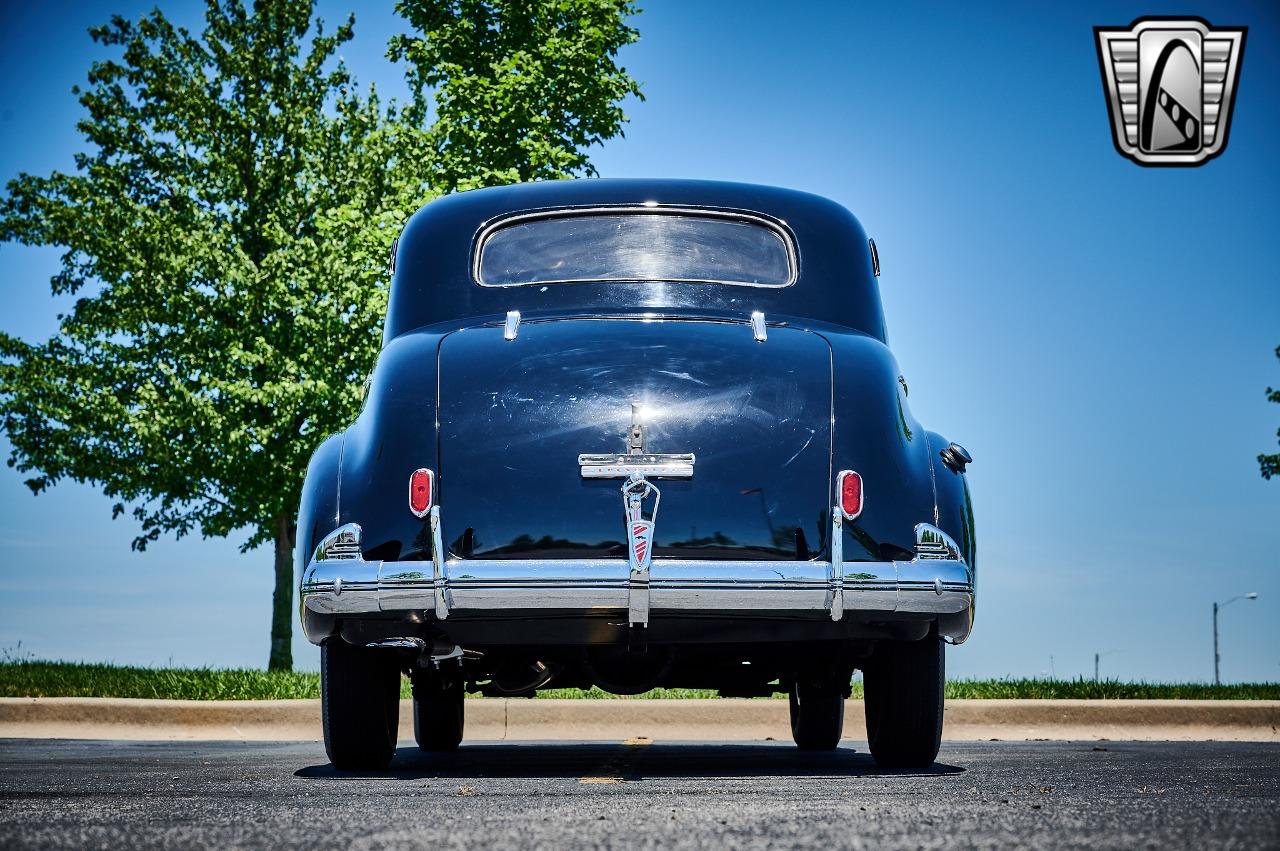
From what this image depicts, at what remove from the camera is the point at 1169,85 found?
34.3 ft

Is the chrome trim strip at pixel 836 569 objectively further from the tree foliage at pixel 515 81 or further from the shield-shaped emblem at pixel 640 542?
the tree foliage at pixel 515 81

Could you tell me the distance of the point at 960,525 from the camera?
5.27 meters

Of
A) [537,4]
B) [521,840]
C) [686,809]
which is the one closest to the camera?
[521,840]

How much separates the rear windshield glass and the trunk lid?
2.05 feet

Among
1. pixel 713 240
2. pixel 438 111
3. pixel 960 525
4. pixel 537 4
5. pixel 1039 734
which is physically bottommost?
pixel 1039 734

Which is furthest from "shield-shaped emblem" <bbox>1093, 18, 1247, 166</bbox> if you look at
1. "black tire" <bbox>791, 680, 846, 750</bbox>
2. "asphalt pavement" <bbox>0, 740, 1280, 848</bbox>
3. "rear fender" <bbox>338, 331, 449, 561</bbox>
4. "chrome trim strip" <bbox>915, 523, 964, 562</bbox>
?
"rear fender" <bbox>338, 331, 449, 561</bbox>

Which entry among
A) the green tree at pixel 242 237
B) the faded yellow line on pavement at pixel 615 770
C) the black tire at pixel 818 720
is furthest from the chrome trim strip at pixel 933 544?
the green tree at pixel 242 237

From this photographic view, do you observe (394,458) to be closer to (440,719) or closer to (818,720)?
(440,719)

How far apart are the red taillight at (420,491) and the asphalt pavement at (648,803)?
94 cm

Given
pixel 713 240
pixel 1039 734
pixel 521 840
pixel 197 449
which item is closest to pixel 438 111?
pixel 197 449

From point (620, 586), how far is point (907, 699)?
4.99 ft

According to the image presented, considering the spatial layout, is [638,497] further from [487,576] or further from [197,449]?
[197,449]

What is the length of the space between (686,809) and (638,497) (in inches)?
54.9

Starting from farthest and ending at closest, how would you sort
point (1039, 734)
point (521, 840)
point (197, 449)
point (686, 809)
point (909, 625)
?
point (197, 449)
point (1039, 734)
point (909, 625)
point (686, 809)
point (521, 840)
